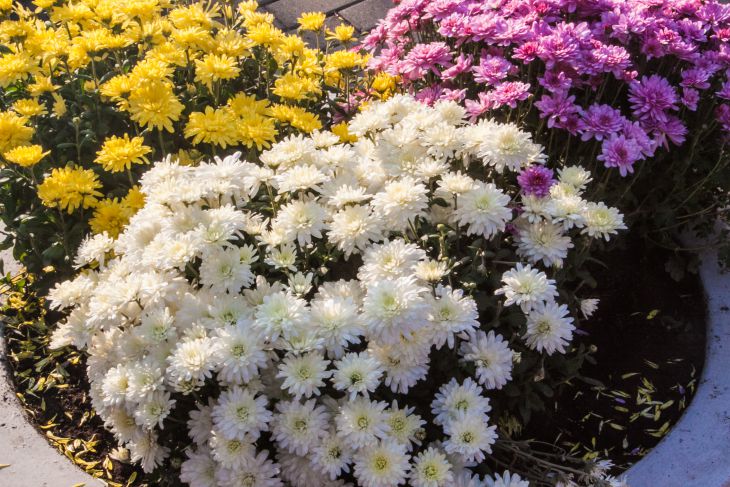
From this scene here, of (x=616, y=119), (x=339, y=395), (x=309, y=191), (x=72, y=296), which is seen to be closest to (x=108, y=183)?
(x=72, y=296)

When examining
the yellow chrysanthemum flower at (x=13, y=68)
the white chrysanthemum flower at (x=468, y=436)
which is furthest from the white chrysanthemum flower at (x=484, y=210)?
the yellow chrysanthemum flower at (x=13, y=68)

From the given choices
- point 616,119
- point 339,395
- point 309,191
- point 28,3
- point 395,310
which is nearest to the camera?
point 395,310

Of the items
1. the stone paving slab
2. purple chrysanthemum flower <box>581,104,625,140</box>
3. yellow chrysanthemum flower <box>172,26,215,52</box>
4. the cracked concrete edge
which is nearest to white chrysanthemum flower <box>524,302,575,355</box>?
purple chrysanthemum flower <box>581,104,625,140</box>

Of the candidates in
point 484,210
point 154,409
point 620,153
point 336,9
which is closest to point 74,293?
point 154,409

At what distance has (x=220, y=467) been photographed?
6.41 ft

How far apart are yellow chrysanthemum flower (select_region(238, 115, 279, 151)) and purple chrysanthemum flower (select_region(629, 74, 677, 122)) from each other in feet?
4.11

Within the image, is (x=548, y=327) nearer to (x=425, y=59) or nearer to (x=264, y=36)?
(x=425, y=59)

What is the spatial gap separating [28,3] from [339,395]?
455 centimetres

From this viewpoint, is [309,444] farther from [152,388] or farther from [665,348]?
[665,348]

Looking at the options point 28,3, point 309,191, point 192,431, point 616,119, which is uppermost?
point 616,119

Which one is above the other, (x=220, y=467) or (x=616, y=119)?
(x=616, y=119)

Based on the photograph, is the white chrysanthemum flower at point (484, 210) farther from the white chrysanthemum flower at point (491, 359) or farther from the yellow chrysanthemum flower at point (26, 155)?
the yellow chrysanthemum flower at point (26, 155)

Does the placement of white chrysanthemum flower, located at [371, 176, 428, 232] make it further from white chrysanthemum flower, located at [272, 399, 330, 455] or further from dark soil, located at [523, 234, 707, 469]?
dark soil, located at [523, 234, 707, 469]

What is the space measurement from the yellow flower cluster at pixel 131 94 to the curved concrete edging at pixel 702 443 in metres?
1.60
